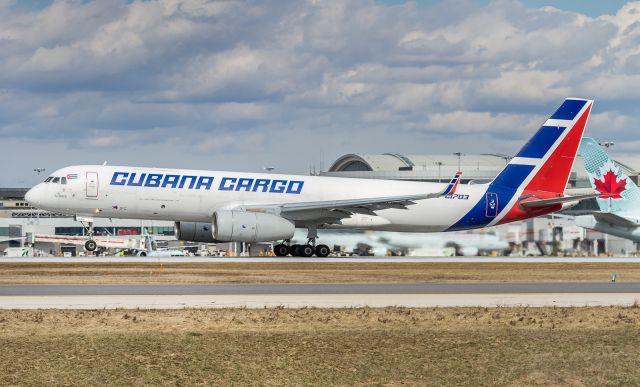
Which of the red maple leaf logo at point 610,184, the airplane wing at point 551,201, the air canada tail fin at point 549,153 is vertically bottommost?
the airplane wing at point 551,201

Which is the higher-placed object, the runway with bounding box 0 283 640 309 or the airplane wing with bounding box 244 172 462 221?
the airplane wing with bounding box 244 172 462 221

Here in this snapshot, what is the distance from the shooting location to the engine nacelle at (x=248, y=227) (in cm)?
4828

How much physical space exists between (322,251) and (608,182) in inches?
730

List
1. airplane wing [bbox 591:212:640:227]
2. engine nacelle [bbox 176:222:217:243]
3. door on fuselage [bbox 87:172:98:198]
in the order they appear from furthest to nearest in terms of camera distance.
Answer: airplane wing [bbox 591:212:640:227] < engine nacelle [bbox 176:222:217:243] < door on fuselage [bbox 87:172:98:198]

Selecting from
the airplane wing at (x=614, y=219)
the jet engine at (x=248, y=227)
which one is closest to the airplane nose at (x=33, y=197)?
the jet engine at (x=248, y=227)

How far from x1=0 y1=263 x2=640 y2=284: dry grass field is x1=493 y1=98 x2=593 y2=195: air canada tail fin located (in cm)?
900

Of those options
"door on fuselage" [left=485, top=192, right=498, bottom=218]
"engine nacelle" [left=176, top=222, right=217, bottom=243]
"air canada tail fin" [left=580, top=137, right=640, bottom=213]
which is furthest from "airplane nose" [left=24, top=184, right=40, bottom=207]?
"air canada tail fin" [left=580, top=137, right=640, bottom=213]

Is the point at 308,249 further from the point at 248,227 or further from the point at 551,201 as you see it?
the point at 551,201

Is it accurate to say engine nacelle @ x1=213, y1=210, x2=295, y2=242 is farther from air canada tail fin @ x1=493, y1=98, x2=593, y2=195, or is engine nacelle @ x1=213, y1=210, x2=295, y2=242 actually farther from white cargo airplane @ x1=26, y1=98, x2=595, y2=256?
air canada tail fin @ x1=493, y1=98, x2=593, y2=195

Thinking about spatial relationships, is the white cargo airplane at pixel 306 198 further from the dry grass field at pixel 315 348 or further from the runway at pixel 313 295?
the dry grass field at pixel 315 348

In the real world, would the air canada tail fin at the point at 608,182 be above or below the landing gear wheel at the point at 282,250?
above

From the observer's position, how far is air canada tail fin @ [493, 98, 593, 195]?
5581 cm

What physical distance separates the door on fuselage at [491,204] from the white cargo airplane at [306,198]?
6 centimetres

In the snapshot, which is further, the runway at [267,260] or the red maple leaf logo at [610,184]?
the red maple leaf logo at [610,184]
